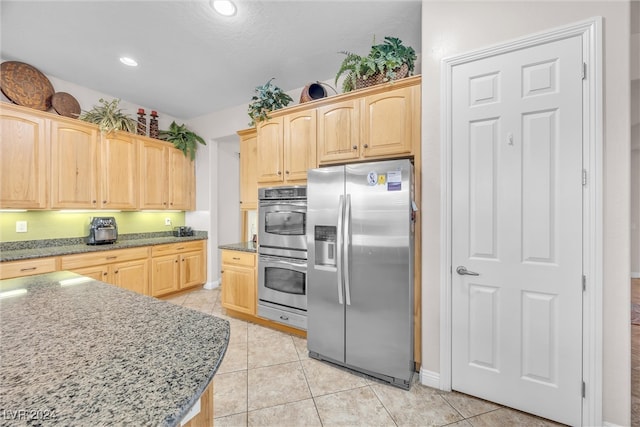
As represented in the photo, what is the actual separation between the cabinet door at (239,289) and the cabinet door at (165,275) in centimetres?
112

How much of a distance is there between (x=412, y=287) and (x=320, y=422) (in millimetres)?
1073

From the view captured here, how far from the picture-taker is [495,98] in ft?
5.82

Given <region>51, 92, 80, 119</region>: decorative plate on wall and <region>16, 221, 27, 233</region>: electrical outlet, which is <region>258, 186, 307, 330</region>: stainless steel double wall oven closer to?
<region>51, 92, 80, 119</region>: decorative plate on wall

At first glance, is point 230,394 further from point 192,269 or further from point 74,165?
point 74,165

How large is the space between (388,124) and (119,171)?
346 centimetres

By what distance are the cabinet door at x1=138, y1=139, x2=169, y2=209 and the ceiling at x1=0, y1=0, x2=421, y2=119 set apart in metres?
0.83

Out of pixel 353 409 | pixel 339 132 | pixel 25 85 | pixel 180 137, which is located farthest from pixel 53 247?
pixel 353 409

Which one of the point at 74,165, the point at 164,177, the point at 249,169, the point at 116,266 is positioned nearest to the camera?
the point at 74,165

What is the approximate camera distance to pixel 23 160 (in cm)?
271

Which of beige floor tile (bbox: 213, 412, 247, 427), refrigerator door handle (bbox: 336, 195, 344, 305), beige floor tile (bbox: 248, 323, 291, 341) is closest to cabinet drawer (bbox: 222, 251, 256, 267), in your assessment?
beige floor tile (bbox: 248, 323, 291, 341)

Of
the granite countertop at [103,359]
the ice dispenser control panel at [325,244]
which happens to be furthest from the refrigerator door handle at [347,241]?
the granite countertop at [103,359]

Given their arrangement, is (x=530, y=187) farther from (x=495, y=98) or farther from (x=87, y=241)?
(x=87, y=241)

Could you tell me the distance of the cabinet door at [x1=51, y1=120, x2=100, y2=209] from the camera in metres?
2.93

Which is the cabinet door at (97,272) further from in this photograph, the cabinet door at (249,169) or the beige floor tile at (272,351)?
the beige floor tile at (272,351)
